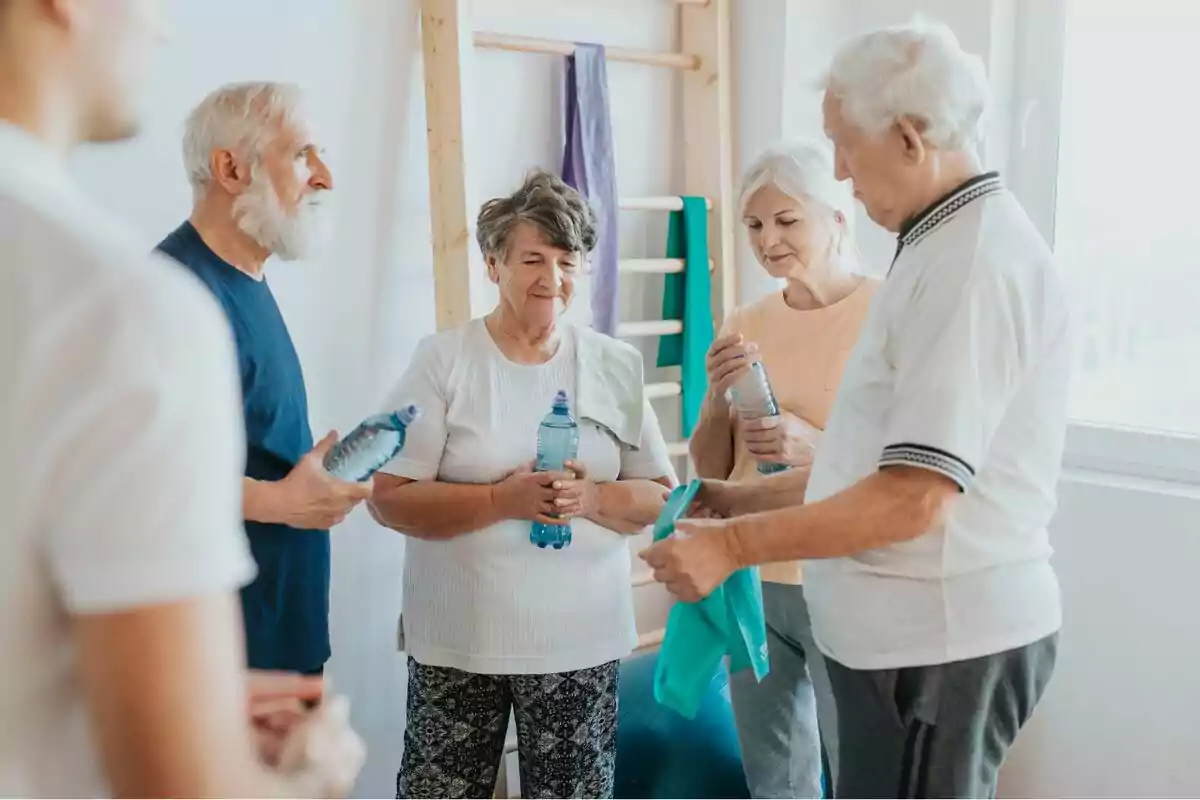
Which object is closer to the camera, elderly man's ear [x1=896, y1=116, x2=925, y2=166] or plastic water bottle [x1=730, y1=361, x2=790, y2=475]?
elderly man's ear [x1=896, y1=116, x2=925, y2=166]

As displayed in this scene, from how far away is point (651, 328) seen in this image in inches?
104

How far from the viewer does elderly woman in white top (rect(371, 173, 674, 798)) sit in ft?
5.93

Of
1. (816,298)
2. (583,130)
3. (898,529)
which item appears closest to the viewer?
(898,529)

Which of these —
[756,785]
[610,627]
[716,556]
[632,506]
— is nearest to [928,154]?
[716,556]

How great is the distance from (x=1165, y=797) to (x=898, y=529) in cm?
143

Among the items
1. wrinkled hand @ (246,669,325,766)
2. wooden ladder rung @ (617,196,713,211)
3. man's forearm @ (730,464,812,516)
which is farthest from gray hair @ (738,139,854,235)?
wrinkled hand @ (246,669,325,766)

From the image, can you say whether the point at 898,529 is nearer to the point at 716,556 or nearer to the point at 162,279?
the point at 716,556

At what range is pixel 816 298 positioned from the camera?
6.44ft

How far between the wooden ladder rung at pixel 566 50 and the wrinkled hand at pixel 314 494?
1141 millimetres

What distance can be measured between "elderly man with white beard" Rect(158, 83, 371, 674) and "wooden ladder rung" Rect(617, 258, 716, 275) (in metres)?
1.01

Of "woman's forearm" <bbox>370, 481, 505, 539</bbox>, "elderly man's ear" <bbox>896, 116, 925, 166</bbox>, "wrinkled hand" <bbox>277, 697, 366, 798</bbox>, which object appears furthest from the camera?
"woman's forearm" <bbox>370, 481, 505, 539</bbox>

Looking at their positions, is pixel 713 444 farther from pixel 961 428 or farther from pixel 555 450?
pixel 961 428

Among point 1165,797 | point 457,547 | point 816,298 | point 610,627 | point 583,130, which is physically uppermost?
point 583,130

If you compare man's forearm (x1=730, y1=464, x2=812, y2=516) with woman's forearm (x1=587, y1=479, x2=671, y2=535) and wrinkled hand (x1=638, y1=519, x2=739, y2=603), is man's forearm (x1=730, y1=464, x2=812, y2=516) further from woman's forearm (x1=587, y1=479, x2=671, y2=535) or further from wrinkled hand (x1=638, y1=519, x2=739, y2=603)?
wrinkled hand (x1=638, y1=519, x2=739, y2=603)
